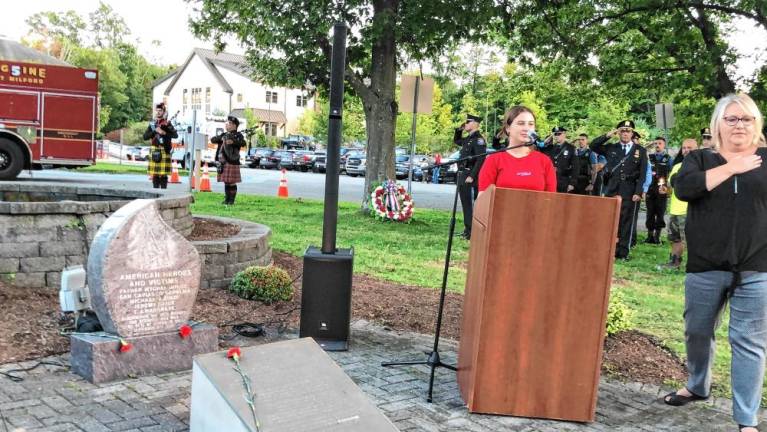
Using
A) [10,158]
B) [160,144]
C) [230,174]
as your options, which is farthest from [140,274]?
[10,158]

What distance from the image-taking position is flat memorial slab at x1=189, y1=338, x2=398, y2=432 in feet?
10.0

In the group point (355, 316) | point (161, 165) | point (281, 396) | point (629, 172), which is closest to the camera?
point (281, 396)

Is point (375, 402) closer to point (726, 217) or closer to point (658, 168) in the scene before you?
point (726, 217)

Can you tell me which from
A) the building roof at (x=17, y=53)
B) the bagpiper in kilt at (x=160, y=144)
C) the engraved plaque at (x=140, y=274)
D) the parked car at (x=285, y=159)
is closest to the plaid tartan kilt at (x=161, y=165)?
the bagpiper in kilt at (x=160, y=144)

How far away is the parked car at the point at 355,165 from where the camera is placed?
132ft

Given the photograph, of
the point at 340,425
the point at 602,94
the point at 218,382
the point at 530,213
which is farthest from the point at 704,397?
the point at 602,94

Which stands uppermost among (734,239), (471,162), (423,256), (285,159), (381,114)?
(381,114)

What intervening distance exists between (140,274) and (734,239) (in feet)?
12.1

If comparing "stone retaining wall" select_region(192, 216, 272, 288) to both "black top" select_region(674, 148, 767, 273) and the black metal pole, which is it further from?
"black top" select_region(674, 148, 767, 273)

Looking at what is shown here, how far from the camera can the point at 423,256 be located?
10.3 metres

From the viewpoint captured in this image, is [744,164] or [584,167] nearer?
[744,164]

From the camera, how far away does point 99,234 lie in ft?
15.1

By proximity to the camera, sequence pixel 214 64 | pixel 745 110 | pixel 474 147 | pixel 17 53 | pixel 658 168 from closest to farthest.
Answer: pixel 745 110 → pixel 474 147 → pixel 658 168 → pixel 17 53 → pixel 214 64

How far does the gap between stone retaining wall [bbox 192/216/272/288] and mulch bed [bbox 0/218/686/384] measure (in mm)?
151
